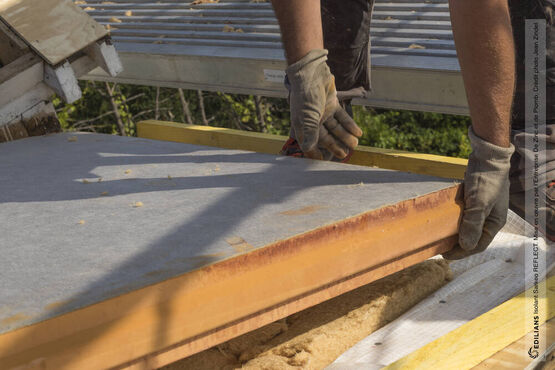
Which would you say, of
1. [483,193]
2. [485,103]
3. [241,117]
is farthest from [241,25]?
[241,117]

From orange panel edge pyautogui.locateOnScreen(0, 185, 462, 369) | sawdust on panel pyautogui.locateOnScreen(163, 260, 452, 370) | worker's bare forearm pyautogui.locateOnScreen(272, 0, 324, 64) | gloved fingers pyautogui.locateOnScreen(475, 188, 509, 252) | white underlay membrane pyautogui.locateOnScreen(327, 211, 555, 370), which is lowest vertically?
white underlay membrane pyautogui.locateOnScreen(327, 211, 555, 370)

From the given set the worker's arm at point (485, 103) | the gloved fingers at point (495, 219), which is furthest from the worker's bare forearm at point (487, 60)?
the gloved fingers at point (495, 219)

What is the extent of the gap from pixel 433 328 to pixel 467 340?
24 cm

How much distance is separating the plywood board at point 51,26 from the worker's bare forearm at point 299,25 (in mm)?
1351

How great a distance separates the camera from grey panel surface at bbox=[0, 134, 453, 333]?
4.77 feet

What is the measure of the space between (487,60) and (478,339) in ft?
2.88

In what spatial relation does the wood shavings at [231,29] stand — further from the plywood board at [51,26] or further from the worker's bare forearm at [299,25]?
the worker's bare forearm at [299,25]

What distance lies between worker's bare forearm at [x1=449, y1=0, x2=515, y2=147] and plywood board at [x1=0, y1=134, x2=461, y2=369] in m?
0.27

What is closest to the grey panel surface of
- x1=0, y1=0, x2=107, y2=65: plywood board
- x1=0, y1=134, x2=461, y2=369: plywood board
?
x1=0, y1=134, x2=461, y2=369: plywood board

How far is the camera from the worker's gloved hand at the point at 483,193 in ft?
6.81

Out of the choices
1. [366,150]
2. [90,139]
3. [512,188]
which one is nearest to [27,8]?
[90,139]

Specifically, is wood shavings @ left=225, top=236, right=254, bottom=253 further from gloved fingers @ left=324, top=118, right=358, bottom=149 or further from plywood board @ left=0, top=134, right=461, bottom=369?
gloved fingers @ left=324, top=118, right=358, bottom=149

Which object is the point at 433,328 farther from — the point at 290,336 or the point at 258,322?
the point at 258,322

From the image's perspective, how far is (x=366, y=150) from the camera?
3344mm
